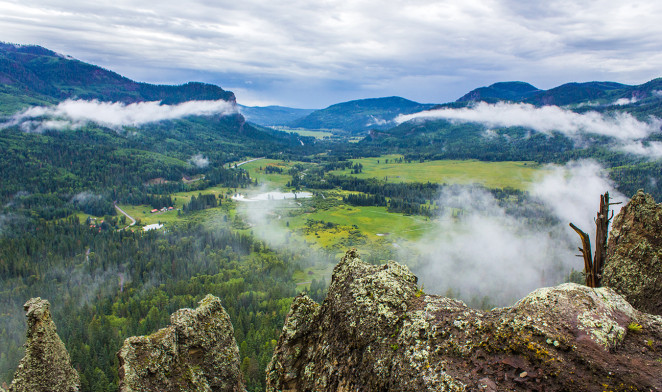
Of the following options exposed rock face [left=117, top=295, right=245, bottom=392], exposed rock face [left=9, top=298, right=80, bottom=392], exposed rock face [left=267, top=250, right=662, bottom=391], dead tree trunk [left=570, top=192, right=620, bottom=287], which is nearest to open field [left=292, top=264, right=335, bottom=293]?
exposed rock face [left=9, top=298, right=80, bottom=392]

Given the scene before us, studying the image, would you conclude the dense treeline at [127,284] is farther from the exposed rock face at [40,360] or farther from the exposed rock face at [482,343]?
the exposed rock face at [482,343]

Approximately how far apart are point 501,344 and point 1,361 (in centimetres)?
7973

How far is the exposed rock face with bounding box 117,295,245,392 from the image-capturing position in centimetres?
1552

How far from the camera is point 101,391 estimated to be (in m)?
48.9

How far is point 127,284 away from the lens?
9294cm

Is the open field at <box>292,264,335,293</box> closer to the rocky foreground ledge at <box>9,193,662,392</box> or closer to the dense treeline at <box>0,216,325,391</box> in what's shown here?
the dense treeline at <box>0,216,325,391</box>

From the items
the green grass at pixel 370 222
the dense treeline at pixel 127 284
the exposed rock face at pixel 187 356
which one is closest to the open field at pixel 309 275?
the dense treeline at pixel 127 284

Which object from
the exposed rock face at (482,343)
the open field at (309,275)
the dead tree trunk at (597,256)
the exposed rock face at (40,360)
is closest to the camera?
the exposed rock face at (482,343)

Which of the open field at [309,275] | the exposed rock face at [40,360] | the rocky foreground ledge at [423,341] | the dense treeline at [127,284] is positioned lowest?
the open field at [309,275]

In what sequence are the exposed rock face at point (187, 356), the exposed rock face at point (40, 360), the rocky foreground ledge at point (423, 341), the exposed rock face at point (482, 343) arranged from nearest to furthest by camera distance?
the exposed rock face at point (482, 343) → the rocky foreground ledge at point (423, 341) → the exposed rock face at point (187, 356) → the exposed rock face at point (40, 360)

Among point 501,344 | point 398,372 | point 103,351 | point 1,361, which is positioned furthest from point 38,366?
point 1,361

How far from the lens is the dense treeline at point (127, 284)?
61.3m

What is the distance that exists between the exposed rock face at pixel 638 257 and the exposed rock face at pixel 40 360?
2824 centimetres

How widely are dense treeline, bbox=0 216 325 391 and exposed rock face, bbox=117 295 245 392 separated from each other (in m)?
35.0
